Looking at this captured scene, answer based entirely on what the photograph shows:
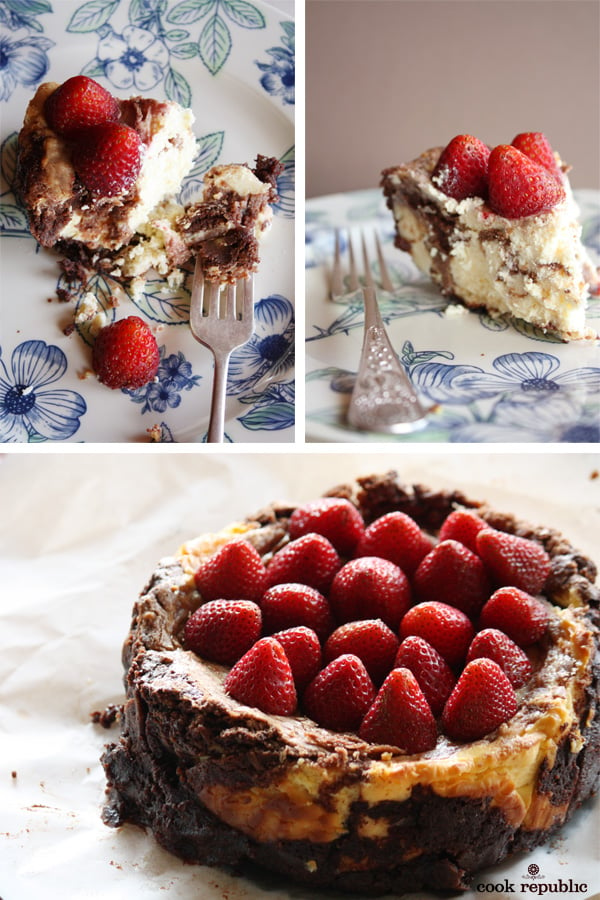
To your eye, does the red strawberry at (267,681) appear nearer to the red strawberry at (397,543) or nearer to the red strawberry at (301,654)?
the red strawberry at (301,654)

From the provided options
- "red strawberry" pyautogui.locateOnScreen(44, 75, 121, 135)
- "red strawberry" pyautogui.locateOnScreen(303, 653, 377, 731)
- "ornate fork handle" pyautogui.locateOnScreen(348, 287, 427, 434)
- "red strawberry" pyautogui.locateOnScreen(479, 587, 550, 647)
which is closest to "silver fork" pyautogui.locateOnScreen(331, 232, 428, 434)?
"ornate fork handle" pyautogui.locateOnScreen(348, 287, 427, 434)

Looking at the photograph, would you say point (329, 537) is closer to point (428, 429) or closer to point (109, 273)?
point (428, 429)

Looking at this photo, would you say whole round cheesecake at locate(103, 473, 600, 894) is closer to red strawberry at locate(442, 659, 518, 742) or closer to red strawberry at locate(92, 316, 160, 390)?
red strawberry at locate(442, 659, 518, 742)

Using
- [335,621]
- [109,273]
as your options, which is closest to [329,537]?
[335,621]

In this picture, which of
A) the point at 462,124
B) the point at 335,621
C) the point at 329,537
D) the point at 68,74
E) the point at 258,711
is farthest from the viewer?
the point at 462,124

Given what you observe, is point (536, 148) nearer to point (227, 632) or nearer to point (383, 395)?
point (383, 395)

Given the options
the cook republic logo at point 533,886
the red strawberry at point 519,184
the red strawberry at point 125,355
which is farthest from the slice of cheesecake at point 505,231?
the cook republic logo at point 533,886

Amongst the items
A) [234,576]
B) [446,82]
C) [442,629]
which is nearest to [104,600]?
[234,576]
